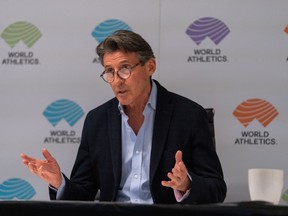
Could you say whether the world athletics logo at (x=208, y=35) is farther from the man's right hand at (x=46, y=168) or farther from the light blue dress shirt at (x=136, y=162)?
the man's right hand at (x=46, y=168)

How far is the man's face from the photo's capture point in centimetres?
214

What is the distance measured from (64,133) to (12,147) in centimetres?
34

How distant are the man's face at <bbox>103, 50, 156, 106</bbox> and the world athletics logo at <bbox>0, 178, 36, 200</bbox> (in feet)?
3.53

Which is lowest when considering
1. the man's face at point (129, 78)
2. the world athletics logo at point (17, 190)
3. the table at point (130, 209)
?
the world athletics logo at point (17, 190)

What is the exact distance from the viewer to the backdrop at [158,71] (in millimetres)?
2775

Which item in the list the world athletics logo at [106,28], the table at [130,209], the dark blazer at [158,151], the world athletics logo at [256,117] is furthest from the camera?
the world athletics logo at [106,28]

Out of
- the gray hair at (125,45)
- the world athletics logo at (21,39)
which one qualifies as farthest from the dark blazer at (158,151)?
the world athletics logo at (21,39)

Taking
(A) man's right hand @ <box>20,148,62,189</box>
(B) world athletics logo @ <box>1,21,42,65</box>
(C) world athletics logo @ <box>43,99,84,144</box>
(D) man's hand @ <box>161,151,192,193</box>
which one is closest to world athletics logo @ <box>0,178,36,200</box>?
(C) world athletics logo @ <box>43,99,84,144</box>

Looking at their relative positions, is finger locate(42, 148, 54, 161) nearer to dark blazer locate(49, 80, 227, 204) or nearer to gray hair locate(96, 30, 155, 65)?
dark blazer locate(49, 80, 227, 204)

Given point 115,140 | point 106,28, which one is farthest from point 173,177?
point 106,28

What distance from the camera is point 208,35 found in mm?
2820

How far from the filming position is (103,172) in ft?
7.13

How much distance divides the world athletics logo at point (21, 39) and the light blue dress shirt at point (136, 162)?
1.03 m

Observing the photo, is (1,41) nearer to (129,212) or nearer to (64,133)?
(64,133)
